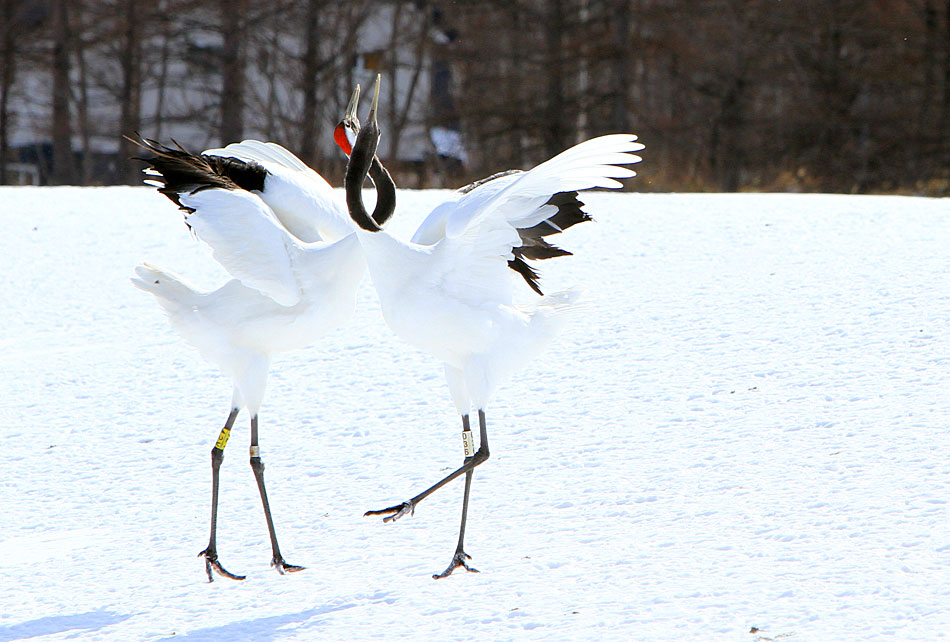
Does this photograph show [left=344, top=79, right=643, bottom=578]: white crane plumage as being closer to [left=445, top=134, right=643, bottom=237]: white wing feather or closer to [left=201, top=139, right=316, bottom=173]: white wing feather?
[left=445, top=134, right=643, bottom=237]: white wing feather

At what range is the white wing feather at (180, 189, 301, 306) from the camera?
11.4 ft

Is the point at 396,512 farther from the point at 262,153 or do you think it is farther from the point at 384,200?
the point at 262,153

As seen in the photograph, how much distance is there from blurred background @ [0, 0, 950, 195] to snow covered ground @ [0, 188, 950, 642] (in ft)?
32.8

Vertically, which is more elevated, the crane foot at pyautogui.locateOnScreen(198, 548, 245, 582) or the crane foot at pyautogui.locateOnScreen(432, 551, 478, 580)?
the crane foot at pyautogui.locateOnScreen(432, 551, 478, 580)

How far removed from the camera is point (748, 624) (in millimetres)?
2795

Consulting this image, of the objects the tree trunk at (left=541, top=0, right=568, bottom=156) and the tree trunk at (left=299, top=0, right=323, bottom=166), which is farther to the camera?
the tree trunk at (left=299, top=0, right=323, bottom=166)

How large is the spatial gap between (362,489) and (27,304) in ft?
12.2

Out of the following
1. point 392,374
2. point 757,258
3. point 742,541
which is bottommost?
point 742,541

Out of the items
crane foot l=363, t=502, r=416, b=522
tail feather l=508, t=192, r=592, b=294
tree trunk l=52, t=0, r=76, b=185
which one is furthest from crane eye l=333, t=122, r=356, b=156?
tree trunk l=52, t=0, r=76, b=185

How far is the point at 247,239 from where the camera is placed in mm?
3516

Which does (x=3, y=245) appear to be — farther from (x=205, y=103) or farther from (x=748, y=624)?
(x=205, y=103)

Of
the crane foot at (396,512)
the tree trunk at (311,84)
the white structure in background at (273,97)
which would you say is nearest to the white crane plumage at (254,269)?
the crane foot at (396,512)

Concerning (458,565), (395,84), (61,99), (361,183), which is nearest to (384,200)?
(361,183)

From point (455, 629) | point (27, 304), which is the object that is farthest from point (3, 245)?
point (455, 629)
